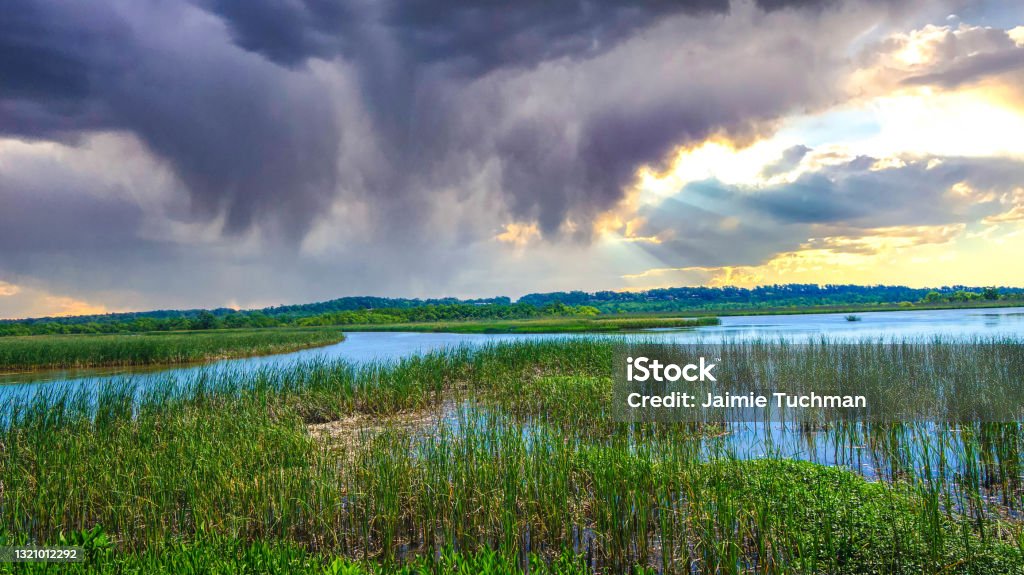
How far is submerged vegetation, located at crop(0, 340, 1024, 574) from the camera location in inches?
238

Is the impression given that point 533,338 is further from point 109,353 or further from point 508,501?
point 508,501

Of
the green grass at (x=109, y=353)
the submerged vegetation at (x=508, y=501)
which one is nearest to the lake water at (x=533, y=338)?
the green grass at (x=109, y=353)

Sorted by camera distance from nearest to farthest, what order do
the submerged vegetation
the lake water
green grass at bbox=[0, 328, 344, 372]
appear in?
1. the submerged vegetation
2. the lake water
3. green grass at bbox=[0, 328, 344, 372]

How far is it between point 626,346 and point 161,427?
15174 millimetres

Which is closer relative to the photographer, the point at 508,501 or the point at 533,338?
the point at 508,501

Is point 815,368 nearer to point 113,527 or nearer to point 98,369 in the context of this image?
point 113,527

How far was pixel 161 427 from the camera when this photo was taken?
39.8ft

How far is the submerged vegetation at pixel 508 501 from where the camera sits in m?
6.05

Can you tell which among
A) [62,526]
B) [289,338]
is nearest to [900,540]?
[62,526]

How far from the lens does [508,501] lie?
23.0 feet

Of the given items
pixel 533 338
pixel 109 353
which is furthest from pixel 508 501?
pixel 109 353

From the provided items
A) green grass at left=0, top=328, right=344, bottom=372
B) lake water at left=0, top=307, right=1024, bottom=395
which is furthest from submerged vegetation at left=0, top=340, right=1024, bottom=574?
green grass at left=0, top=328, right=344, bottom=372

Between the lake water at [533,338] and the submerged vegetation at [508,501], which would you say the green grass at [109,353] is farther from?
the submerged vegetation at [508,501]

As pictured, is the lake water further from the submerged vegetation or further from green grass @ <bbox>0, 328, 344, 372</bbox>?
the submerged vegetation
